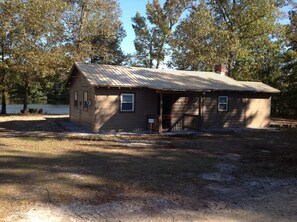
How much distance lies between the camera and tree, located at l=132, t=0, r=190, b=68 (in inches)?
1437

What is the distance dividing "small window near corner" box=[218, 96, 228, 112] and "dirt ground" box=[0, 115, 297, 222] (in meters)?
6.82

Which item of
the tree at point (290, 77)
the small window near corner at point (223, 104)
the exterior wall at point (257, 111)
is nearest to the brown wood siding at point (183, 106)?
the small window near corner at point (223, 104)

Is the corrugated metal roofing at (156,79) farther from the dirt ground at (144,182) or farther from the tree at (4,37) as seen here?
the tree at (4,37)

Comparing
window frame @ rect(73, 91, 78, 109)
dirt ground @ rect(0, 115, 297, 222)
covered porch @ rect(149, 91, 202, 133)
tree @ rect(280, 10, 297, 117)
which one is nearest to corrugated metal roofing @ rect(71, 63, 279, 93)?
covered porch @ rect(149, 91, 202, 133)

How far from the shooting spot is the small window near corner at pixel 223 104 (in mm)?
18562

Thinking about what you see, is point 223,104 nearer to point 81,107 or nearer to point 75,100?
point 81,107

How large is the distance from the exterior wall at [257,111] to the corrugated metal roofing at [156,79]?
2.17ft

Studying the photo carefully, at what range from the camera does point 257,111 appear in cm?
2011

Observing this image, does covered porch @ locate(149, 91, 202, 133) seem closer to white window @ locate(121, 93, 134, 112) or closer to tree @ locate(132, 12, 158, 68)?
white window @ locate(121, 93, 134, 112)

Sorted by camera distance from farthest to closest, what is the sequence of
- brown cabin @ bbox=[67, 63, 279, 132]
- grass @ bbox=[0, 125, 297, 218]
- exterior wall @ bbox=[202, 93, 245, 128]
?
exterior wall @ bbox=[202, 93, 245, 128], brown cabin @ bbox=[67, 63, 279, 132], grass @ bbox=[0, 125, 297, 218]

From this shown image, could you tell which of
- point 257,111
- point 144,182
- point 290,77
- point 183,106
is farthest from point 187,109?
point 290,77

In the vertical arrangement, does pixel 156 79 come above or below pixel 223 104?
above

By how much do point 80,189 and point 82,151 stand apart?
433 centimetres

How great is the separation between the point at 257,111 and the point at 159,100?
23.1ft
